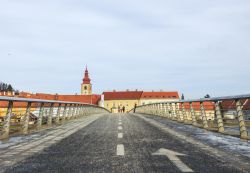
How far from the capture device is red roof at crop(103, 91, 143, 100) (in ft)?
499

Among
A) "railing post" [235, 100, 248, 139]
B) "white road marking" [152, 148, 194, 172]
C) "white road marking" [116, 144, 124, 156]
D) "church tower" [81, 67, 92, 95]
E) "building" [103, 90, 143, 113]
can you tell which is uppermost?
"church tower" [81, 67, 92, 95]

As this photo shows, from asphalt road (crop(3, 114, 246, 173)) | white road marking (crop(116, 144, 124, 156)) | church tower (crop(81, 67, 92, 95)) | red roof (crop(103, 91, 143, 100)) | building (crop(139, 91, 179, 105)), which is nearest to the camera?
asphalt road (crop(3, 114, 246, 173))

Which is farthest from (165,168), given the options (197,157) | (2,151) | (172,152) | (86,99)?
(86,99)

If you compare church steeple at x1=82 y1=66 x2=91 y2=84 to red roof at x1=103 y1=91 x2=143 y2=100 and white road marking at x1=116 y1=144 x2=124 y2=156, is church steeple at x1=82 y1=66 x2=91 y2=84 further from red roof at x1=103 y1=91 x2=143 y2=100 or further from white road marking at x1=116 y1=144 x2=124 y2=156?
white road marking at x1=116 y1=144 x2=124 y2=156

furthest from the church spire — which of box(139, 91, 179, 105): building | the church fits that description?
box(139, 91, 179, 105): building

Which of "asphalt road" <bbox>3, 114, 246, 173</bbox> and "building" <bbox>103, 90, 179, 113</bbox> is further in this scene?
"building" <bbox>103, 90, 179, 113</bbox>

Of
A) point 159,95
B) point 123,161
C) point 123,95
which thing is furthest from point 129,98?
point 123,161

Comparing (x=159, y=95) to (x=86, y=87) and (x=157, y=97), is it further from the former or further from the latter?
(x=86, y=87)

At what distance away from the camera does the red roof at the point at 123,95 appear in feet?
499

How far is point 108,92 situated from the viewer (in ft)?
513

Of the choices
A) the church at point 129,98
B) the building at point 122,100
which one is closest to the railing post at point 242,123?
the church at point 129,98

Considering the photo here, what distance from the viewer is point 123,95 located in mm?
153500

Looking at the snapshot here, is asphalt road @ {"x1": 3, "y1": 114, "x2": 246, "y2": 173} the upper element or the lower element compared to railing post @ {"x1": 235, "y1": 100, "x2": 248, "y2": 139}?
lower

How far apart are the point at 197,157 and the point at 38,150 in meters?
3.69
